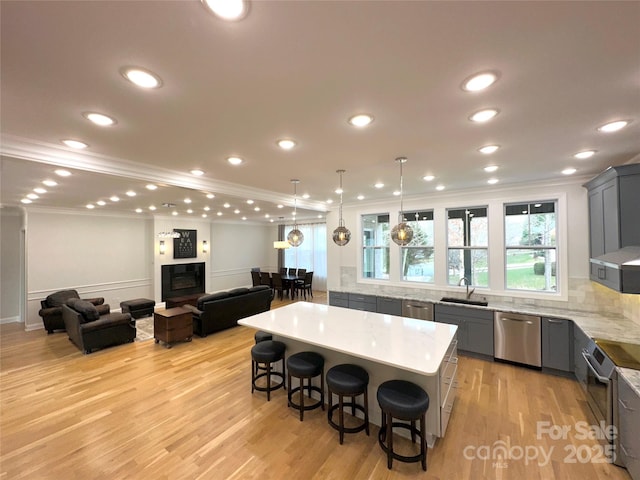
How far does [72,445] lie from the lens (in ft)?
8.02

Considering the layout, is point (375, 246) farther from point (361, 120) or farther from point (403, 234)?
point (361, 120)

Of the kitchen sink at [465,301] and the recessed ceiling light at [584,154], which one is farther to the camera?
the kitchen sink at [465,301]

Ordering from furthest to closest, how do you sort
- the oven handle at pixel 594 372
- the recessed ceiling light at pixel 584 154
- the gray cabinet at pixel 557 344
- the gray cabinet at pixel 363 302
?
the gray cabinet at pixel 363 302 < the gray cabinet at pixel 557 344 < the recessed ceiling light at pixel 584 154 < the oven handle at pixel 594 372

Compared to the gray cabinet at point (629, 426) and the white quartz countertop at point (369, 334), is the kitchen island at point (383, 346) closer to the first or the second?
the white quartz countertop at point (369, 334)

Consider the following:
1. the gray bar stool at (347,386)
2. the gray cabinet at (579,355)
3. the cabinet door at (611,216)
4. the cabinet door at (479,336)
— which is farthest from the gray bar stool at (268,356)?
the cabinet door at (611,216)

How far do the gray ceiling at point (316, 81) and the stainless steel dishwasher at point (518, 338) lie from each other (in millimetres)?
2209

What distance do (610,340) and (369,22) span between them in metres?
3.68

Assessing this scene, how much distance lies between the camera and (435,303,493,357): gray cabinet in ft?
13.3

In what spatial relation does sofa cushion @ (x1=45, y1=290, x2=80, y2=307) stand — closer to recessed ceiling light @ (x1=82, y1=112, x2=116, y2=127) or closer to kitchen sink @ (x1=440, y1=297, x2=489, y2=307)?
recessed ceiling light @ (x1=82, y1=112, x2=116, y2=127)

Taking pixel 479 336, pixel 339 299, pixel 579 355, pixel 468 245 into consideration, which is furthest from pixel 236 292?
pixel 579 355

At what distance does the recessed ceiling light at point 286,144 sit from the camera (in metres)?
2.39

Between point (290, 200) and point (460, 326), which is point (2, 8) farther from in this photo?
point (460, 326)

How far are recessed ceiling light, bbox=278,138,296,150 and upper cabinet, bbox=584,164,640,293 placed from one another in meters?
3.27

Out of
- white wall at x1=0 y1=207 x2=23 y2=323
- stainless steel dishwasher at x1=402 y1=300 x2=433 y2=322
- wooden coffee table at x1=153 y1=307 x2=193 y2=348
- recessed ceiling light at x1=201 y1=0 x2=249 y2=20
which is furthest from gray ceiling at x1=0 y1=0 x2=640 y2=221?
white wall at x1=0 y1=207 x2=23 y2=323
